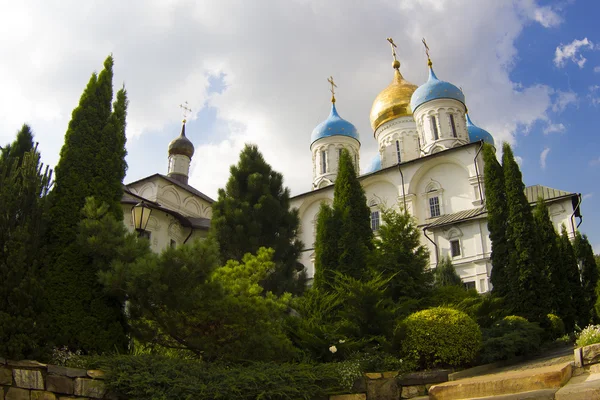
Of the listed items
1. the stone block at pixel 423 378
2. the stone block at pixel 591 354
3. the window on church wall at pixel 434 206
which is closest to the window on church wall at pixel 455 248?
the window on church wall at pixel 434 206

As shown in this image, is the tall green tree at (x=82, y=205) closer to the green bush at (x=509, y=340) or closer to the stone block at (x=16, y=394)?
the stone block at (x=16, y=394)

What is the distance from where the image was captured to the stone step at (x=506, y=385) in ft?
18.4

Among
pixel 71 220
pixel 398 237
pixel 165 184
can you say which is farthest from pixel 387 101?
pixel 71 220

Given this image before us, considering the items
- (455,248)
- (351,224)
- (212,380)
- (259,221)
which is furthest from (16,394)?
(455,248)

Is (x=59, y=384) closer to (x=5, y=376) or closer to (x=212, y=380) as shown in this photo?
(x=5, y=376)

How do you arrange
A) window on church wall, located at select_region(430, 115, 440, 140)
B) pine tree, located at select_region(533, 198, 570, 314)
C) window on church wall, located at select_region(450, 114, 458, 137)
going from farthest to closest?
window on church wall, located at select_region(430, 115, 440, 140) < window on church wall, located at select_region(450, 114, 458, 137) < pine tree, located at select_region(533, 198, 570, 314)

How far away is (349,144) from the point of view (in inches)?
1328

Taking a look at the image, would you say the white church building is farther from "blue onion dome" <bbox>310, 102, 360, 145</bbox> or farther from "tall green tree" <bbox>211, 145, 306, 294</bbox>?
"tall green tree" <bbox>211, 145, 306, 294</bbox>

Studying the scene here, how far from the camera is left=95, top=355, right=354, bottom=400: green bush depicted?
587cm

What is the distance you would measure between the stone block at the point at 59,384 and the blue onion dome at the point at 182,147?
2533 cm

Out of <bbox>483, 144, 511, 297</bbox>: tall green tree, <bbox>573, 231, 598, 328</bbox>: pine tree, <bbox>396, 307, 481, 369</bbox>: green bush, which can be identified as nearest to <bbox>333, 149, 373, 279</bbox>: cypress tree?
<bbox>396, 307, 481, 369</bbox>: green bush

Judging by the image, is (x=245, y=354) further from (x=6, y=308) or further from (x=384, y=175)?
(x=384, y=175)

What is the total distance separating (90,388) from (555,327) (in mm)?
9529

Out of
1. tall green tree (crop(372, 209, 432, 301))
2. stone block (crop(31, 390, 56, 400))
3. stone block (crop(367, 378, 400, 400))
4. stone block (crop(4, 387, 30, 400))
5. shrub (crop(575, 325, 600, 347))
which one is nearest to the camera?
stone block (crop(4, 387, 30, 400))
